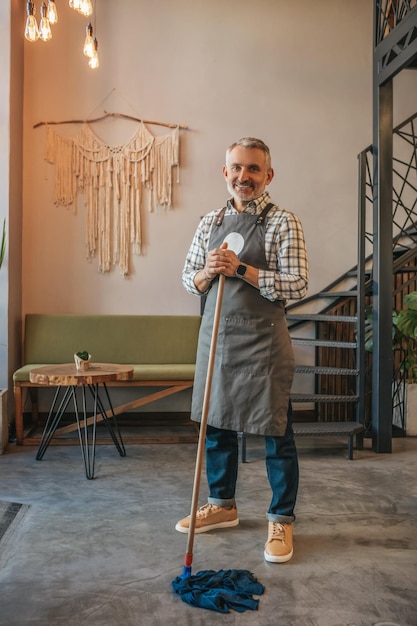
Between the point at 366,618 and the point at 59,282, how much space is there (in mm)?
3854

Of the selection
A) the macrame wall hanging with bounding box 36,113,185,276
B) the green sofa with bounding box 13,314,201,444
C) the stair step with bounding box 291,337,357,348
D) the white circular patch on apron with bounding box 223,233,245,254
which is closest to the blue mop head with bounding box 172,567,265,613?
the white circular patch on apron with bounding box 223,233,245,254

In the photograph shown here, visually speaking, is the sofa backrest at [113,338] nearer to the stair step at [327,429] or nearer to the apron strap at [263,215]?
the stair step at [327,429]

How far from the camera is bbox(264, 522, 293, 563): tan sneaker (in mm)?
2264

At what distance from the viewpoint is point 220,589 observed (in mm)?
1994

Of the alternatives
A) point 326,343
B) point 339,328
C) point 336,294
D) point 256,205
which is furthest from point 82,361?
point 339,328

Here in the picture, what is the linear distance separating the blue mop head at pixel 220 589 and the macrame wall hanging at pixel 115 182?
3.36 m

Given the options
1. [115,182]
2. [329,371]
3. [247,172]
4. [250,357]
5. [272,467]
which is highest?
[115,182]

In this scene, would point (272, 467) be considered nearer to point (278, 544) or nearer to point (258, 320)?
point (278, 544)

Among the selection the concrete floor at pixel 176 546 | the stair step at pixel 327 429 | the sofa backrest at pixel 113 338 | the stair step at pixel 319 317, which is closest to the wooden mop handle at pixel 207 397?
the concrete floor at pixel 176 546

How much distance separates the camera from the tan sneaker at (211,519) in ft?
8.35

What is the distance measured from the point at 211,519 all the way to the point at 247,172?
1.48 m

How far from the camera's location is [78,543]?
8.02 ft

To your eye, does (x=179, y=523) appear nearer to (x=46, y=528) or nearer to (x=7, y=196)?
(x=46, y=528)

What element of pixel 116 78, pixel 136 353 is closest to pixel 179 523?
pixel 136 353
